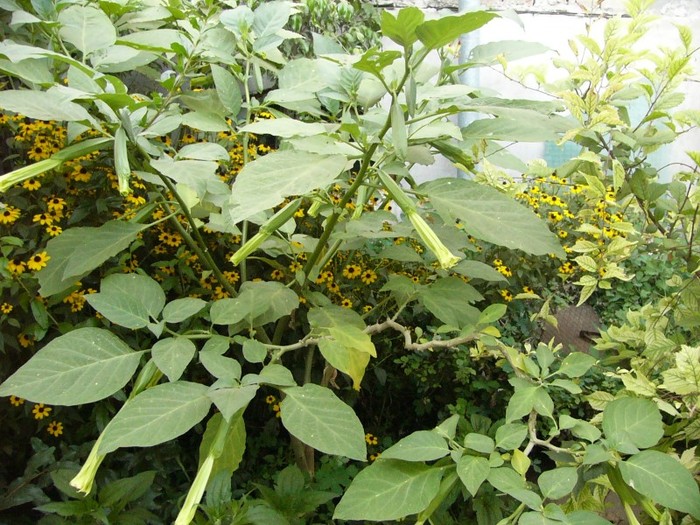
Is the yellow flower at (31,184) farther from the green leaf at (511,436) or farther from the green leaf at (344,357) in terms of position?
the green leaf at (511,436)

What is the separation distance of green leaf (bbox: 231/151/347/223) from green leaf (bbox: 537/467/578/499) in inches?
16.2

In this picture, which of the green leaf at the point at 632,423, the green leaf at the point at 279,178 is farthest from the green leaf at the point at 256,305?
the green leaf at the point at 632,423

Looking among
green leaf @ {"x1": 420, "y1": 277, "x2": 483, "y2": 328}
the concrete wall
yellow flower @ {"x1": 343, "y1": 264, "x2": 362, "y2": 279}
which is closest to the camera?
green leaf @ {"x1": 420, "y1": 277, "x2": 483, "y2": 328}

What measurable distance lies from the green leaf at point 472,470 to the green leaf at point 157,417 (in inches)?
11.8

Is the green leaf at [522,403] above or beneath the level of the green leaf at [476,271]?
beneath

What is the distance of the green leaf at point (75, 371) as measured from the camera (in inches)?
27.3

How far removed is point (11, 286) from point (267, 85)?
127cm

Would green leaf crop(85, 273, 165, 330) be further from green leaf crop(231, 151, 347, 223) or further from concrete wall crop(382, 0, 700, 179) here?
concrete wall crop(382, 0, 700, 179)

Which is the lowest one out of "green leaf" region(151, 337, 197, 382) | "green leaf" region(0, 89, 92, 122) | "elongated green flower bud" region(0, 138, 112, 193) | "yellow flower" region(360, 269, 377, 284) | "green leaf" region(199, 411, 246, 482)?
"yellow flower" region(360, 269, 377, 284)

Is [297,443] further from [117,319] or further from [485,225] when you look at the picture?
[485,225]

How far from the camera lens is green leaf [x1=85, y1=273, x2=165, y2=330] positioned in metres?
0.79

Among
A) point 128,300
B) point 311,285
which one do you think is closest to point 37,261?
point 128,300

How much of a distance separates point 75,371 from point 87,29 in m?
0.46

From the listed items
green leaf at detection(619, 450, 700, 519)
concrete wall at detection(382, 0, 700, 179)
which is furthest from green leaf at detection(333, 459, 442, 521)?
concrete wall at detection(382, 0, 700, 179)
